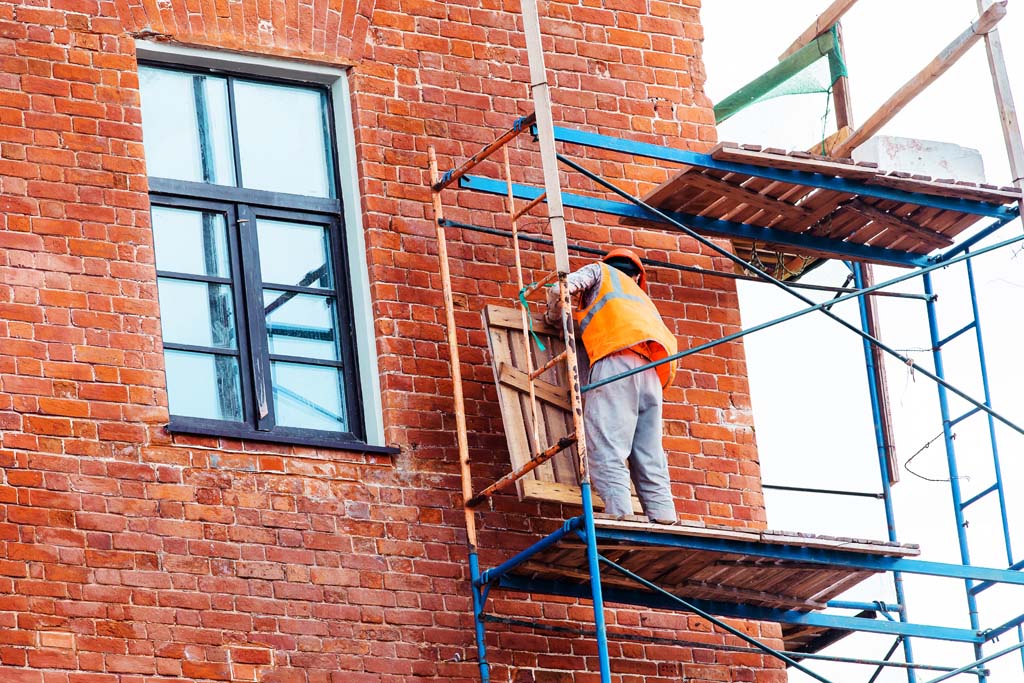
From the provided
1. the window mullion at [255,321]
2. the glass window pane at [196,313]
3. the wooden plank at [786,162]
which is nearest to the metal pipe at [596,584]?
the window mullion at [255,321]

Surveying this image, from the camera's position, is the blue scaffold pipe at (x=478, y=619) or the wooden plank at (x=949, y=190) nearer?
the blue scaffold pipe at (x=478, y=619)

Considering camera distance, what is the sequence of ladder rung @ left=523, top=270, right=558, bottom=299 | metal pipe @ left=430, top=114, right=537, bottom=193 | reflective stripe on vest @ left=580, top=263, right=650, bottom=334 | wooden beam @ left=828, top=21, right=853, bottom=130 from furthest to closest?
wooden beam @ left=828, top=21, right=853, bottom=130 < reflective stripe on vest @ left=580, top=263, right=650, bottom=334 < metal pipe @ left=430, top=114, right=537, bottom=193 < ladder rung @ left=523, top=270, right=558, bottom=299

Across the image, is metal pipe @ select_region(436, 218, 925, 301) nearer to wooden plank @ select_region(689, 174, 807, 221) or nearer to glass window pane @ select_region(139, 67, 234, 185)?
wooden plank @ select_region(689, 174, 807, 221)

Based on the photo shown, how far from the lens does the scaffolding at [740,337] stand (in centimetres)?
1095

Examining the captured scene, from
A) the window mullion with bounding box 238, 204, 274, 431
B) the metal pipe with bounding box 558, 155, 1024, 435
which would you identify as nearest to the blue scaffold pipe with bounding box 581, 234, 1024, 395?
the metal pipe with bounding box 558, 155, 1024, 435

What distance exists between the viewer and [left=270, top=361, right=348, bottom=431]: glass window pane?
11.4 m

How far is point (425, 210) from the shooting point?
1207 cm

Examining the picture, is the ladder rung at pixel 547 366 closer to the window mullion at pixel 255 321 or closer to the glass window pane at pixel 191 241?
the window mullion at pixel 255 321

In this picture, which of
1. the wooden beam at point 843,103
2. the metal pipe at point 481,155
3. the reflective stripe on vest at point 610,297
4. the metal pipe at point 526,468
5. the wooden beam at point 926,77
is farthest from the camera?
the wooden beam at point 843,103

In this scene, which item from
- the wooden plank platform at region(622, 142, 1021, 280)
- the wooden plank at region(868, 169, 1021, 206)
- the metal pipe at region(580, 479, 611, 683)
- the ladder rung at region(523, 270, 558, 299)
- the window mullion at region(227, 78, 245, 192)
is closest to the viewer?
the metal pipe at region(580, 479, 611, 683)

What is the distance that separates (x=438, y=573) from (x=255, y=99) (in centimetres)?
283

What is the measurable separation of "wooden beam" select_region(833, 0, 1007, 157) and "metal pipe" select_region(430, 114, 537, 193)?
278cm

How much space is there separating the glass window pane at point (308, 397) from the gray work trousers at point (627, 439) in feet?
4.43

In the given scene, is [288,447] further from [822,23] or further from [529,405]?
[822,23]
